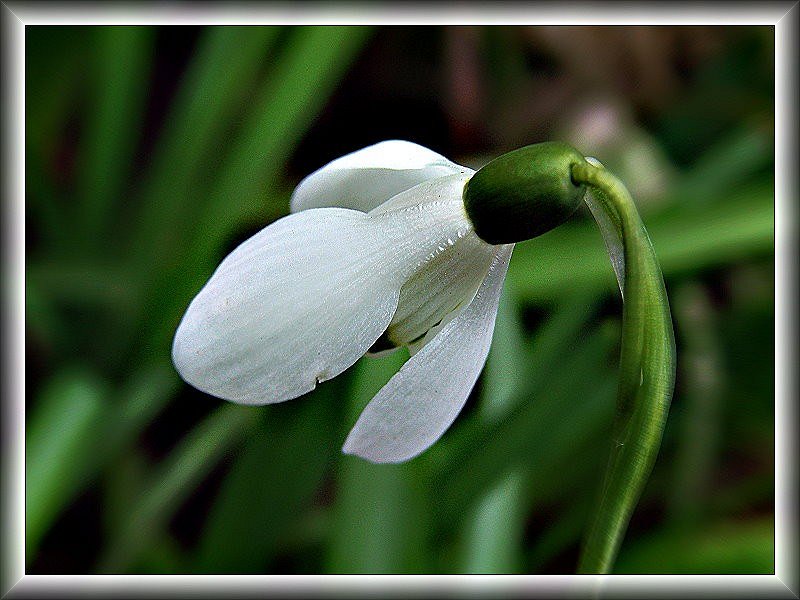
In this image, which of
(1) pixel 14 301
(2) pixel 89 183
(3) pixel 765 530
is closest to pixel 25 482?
(1) pixel 14 301

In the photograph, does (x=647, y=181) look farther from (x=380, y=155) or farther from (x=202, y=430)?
(x=380, y=155)

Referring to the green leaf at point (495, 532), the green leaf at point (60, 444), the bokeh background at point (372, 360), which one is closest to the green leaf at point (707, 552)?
the bokeh background at point (372, 360)

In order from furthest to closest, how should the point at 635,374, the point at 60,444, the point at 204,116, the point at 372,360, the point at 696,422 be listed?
the point at 696,422
the point at 204,116
the point at 60,444
the point at 372,360
the point at 635,374

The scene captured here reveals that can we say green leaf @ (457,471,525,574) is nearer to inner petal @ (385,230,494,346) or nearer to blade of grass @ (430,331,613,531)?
blade of grass @ (430,331,613,531)

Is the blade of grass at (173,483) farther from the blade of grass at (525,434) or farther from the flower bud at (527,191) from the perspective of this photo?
the flower bud at (527,191)

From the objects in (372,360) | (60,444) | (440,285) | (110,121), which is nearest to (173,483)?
(60,444)

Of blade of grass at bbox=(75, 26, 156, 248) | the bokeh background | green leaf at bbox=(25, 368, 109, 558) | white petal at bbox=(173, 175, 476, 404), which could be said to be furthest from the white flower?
blade of grass at bbox=(75, 26, 156, 248)

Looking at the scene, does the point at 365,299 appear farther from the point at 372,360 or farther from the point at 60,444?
the point at 60,444
